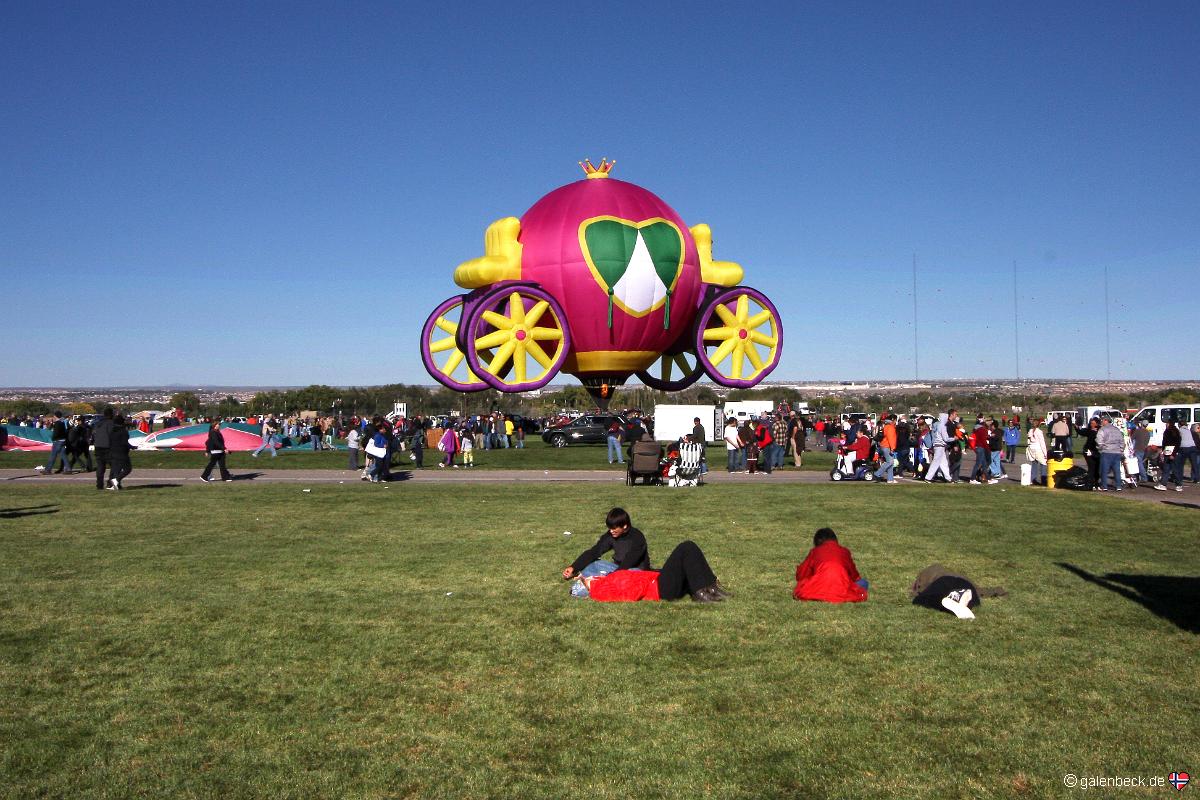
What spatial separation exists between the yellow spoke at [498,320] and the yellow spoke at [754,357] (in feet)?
33.5

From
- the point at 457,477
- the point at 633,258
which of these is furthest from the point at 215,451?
the point at 633,258

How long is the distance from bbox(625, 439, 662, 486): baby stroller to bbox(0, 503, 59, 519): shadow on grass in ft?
39.3

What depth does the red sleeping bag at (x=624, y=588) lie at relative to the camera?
10.7m

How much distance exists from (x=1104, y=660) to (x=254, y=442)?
37309 millimetres

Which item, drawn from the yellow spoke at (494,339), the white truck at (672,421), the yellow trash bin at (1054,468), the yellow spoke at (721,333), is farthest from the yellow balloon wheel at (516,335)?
the yellow trash bin at (1054,468)

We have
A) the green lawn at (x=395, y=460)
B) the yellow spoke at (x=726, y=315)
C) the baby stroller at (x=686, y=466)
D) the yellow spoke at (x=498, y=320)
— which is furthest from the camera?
the yellow spoke at (x=726, y=315)

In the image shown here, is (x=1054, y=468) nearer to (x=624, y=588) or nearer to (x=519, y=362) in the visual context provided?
(x=624, y=588)

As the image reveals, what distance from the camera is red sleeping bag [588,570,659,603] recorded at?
10.7 meters

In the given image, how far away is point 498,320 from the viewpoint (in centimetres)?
3756

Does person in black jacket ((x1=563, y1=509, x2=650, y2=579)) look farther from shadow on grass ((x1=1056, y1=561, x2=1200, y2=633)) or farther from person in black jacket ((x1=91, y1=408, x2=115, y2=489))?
person in black jacket ((x1=91, y1=408, x2=115, y2=489))

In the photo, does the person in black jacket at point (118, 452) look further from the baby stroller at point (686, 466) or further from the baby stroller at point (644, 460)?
the baby stroller at point (686, 466)

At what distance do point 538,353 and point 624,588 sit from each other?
1102 inches

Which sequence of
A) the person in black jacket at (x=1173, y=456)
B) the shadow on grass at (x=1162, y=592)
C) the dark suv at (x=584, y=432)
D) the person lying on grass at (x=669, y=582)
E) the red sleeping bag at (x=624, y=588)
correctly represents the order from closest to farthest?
the shadow on grass at (x=1162, y=592)
the person lying on grass at (x=669, y=582)
the red sleeping bag at (x=624, y=588)
the person in black jacket at (x=1173, y=456)
the dark suv at (x=584, y=432)

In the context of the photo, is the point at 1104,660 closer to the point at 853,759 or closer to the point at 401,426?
the point at 853,759
